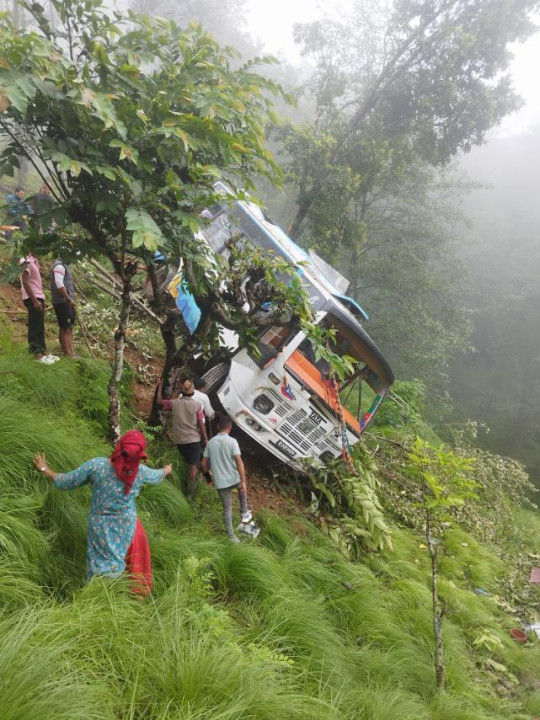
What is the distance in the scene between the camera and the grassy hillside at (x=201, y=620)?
204 cm

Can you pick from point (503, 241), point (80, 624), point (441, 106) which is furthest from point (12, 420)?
point (503, 241)

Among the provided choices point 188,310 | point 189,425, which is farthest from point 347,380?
point 189,425

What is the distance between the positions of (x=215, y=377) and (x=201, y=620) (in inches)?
158

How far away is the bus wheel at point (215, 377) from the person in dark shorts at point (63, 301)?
173cm

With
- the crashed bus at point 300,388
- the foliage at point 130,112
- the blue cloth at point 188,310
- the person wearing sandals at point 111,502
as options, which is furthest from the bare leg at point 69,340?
the person wearing sandals at point 111,502

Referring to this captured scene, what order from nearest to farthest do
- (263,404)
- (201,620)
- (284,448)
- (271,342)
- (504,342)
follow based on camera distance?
1. (201,620)
2. (263,404)
3. (284,448)
4. (271,342)
5. (504,342)

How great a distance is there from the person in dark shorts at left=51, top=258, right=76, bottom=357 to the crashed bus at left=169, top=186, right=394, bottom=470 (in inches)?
72.5

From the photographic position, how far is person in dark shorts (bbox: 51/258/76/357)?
542 centimetres

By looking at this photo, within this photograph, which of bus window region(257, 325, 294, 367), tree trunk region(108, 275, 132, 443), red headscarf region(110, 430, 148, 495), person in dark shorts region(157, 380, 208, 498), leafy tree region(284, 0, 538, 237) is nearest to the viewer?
red headscarf region(110, 430, 148, 495)

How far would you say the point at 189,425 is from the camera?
4.96 m

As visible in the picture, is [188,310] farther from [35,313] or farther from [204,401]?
[35,313]

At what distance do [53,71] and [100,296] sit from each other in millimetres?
6289

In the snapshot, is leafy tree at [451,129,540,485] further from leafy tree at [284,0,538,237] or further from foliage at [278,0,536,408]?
leafy tree at [284,0,538,237]

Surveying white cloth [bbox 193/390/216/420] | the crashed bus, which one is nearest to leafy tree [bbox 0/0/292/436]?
white cloth [bbox 193/390/216/420]
